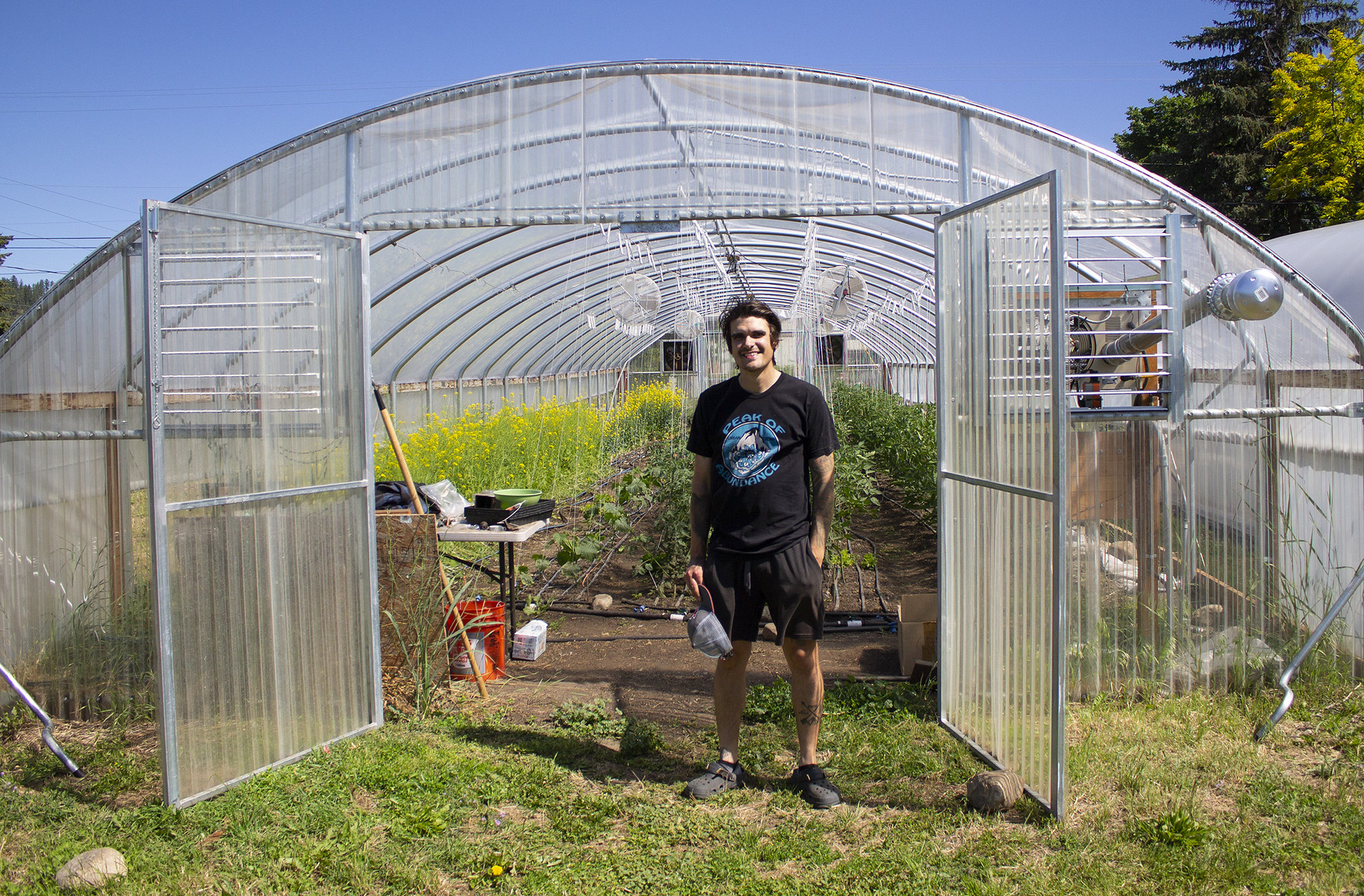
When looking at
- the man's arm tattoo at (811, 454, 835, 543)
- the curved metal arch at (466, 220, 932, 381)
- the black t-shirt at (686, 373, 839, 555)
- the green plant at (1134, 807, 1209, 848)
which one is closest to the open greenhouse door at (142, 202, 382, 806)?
the black t-shirt at (686, 373, 839, 555)

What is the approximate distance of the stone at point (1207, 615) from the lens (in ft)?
14.0

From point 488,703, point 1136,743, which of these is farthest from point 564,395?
point 1136,743

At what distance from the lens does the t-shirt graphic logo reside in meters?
→ 3.22

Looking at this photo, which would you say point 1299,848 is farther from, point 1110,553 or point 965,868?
point 1110,553

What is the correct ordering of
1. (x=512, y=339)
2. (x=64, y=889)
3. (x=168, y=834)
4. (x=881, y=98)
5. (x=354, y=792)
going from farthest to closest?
(x=512, y=339), (x=881, y=98), (x=354, y=792), (x=168, y=834), (x=64, y=889)

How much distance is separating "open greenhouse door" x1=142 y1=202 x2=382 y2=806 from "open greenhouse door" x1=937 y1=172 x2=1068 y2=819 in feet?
8.38

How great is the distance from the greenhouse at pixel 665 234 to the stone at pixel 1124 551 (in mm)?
11

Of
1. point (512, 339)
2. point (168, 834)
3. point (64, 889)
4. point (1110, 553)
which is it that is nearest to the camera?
point (64, 889)

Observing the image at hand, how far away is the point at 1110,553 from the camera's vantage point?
4207 mm

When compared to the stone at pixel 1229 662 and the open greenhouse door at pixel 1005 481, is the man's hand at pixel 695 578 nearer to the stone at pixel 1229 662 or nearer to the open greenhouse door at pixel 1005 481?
the open greenhouse door at pixel 1005 481

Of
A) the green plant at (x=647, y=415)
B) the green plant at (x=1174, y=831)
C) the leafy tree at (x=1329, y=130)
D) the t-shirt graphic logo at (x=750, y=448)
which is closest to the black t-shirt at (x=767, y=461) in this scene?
the t-shirt graphic logo at (x=750, y=448)

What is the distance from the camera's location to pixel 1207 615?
14.0 ft

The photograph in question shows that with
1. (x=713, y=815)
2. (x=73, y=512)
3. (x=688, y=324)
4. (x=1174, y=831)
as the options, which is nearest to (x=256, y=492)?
(x=73, y=512)

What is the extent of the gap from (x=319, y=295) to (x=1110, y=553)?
372 centimetres
